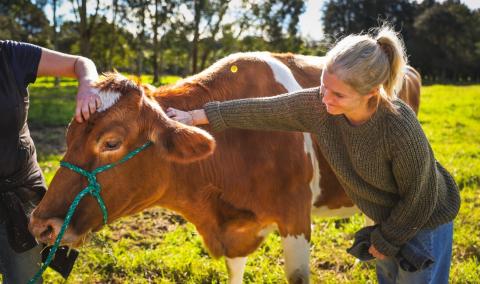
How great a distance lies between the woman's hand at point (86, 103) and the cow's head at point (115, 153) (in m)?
0.03

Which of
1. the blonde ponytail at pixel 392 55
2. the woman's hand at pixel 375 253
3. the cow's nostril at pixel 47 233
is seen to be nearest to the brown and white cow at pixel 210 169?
the cow's nostril at pixel 47 233

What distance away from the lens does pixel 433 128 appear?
12.1 meters

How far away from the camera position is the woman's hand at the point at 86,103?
2.40 metres

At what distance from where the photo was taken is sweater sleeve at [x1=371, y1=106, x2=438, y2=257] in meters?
2.21

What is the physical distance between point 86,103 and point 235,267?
6.81ft

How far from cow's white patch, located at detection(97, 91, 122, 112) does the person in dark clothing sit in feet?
0.12

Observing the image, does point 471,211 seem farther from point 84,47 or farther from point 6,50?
point 84,47

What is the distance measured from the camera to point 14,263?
9.56 ft

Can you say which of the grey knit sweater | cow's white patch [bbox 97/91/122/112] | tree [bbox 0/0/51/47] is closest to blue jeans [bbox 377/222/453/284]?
the grey knit sweater

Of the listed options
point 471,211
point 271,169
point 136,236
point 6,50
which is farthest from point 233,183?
point 471,211

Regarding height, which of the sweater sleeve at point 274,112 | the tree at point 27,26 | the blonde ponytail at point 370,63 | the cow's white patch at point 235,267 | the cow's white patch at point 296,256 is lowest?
the cow's white patch at point 235,267

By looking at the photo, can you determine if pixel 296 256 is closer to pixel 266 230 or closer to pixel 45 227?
pixel 266 230

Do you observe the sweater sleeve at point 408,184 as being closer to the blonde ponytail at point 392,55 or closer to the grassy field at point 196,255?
the blonde ponytail at point 392,55

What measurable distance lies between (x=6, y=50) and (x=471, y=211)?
5.73 m
